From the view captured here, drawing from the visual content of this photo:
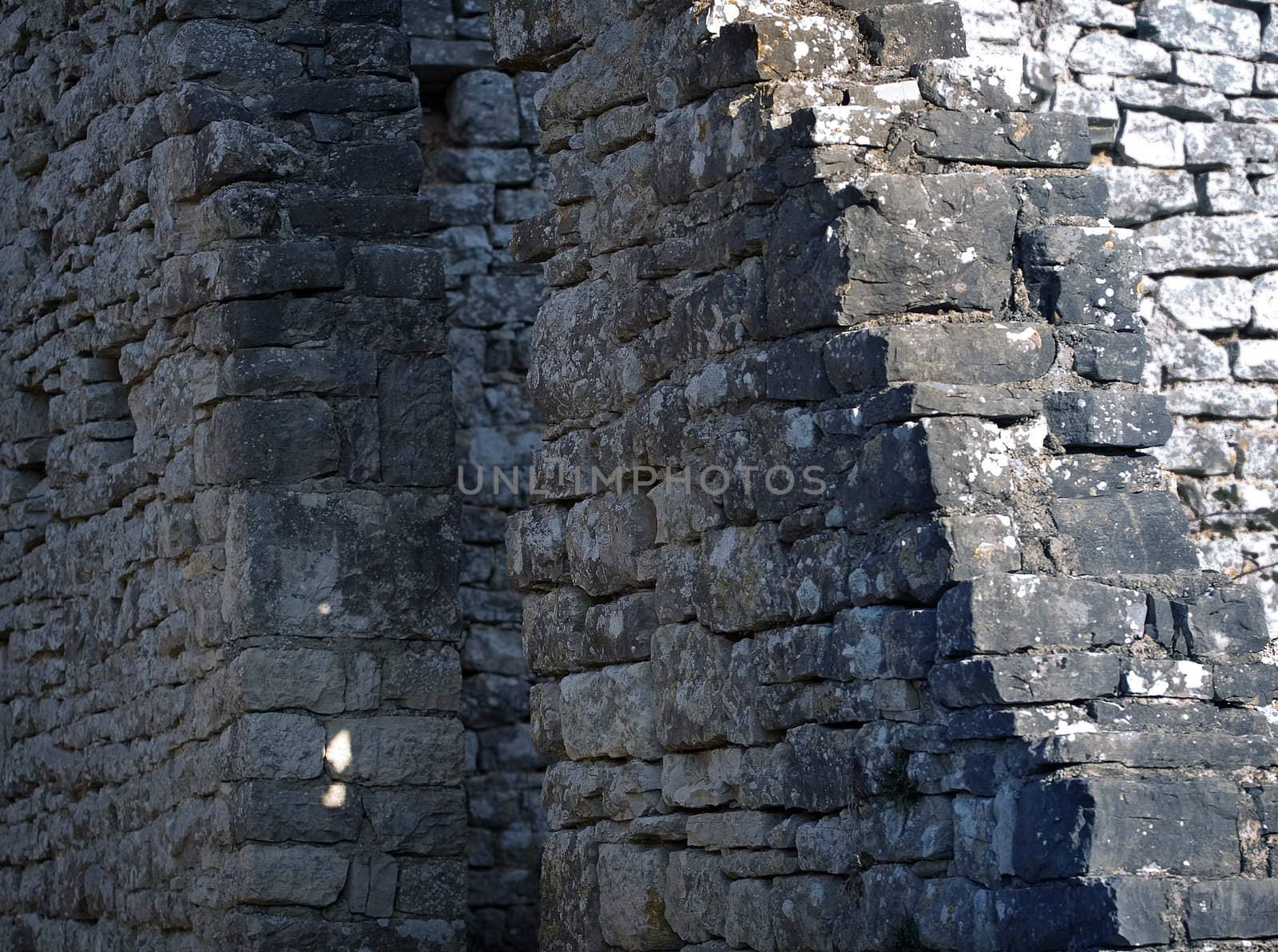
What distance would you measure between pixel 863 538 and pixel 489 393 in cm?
521

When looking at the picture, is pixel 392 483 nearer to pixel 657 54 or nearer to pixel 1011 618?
pixel 657 54

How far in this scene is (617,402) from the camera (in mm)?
5000

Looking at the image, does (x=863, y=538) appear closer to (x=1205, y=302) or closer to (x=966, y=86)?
(x=966, y=86)

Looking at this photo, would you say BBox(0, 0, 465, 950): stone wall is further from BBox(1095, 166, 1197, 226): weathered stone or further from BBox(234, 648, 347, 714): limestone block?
BBox(1095, 166, 1197, 226): weathered stone

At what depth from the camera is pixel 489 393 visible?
9133 millimetres

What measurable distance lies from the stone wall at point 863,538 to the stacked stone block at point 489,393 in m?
3.79

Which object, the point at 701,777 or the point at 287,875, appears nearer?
the point at 701,777

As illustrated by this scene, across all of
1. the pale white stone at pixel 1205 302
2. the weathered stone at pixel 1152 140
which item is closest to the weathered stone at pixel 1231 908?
the pale white stone at pixel 1205 302

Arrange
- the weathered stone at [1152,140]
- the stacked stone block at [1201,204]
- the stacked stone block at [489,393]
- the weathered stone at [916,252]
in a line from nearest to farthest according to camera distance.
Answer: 1. the weathered stone at [916,252]
2. the stacked stone block at [1201,204]
3. the weathered stone at [1152,140]
4. the stacked stone block at [489,393]

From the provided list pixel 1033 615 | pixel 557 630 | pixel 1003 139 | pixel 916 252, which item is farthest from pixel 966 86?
pixel 557 630

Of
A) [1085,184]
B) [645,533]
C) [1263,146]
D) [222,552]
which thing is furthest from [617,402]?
[1263,146]

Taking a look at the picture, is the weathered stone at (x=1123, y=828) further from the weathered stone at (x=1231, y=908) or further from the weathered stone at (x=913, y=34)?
the weathered stone at (x=913, y=34)

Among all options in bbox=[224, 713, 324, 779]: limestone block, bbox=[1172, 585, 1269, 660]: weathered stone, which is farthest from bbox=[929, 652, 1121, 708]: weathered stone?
bbox=[224, 713, 324, 779]: limestone block

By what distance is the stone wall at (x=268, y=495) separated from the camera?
6141 millimetres
